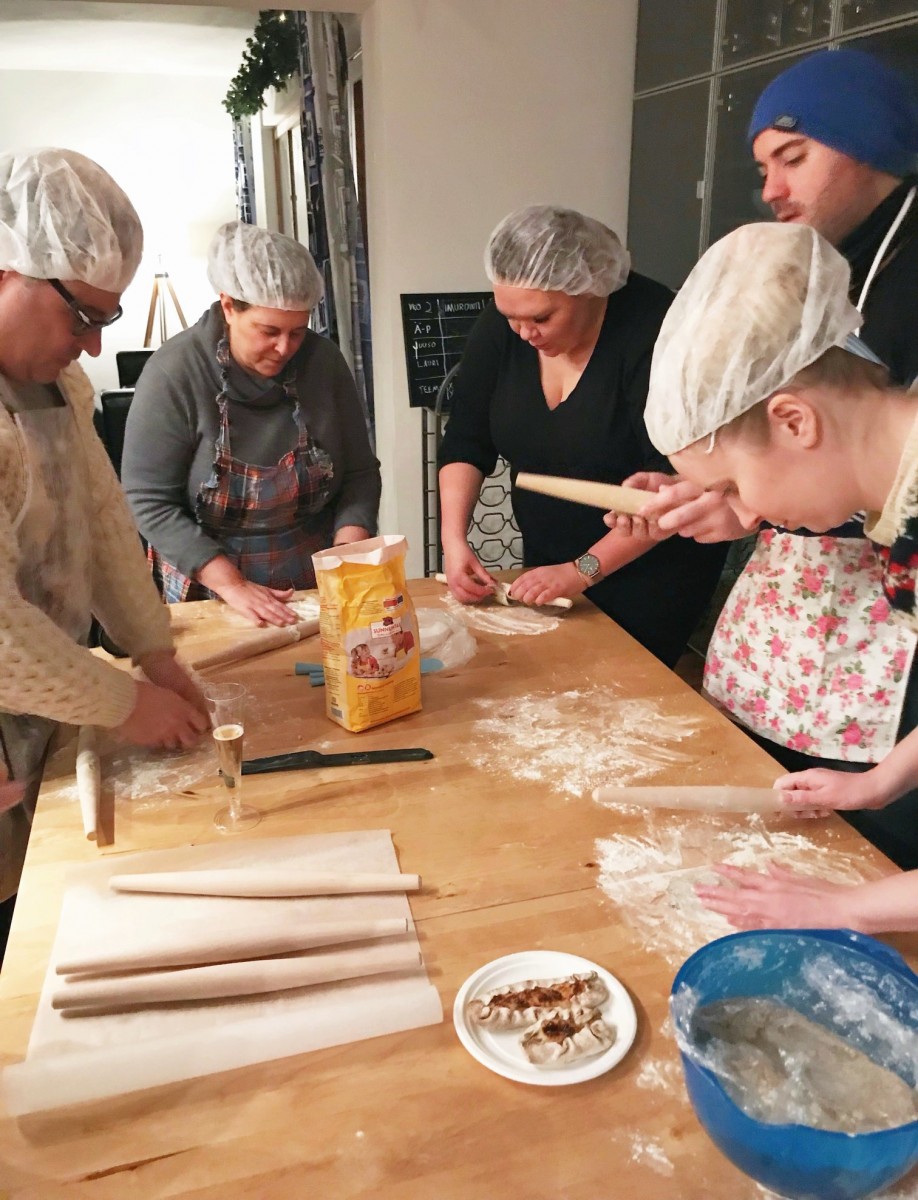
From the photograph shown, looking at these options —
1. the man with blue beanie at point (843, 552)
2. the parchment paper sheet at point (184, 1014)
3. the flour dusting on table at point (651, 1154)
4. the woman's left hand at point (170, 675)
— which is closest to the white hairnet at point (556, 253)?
the man with blue beanie at point (843, 552)

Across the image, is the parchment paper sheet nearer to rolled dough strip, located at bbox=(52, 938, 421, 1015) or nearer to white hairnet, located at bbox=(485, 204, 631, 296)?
rolled dough strip, located at bbox=(52, 938, 421, 1015)

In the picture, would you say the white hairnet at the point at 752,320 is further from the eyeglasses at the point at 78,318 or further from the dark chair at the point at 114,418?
the dark chair at the point at 114,418

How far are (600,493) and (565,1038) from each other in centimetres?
91

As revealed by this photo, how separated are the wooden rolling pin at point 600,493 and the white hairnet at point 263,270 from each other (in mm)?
696

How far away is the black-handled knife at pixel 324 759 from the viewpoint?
125 centimetres

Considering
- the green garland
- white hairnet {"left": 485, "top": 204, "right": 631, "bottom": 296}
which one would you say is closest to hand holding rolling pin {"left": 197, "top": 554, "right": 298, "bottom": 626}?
white hairnet {"left": 485, "top": 204, "right": 631, "bottom": 296}

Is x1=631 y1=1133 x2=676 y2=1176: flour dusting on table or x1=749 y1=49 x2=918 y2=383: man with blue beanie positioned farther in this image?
x1=749 y1=49 x2=918 y2=383: man with blue beanie

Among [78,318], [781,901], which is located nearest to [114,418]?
[78,318]

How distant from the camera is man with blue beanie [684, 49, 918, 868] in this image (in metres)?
1.35

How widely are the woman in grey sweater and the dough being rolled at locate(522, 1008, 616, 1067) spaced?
1.08 m

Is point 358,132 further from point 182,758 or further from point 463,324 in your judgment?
point 182,758

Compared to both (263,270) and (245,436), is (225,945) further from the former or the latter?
(263,270)

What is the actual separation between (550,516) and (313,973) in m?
1.31

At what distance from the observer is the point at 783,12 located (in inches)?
97.2
